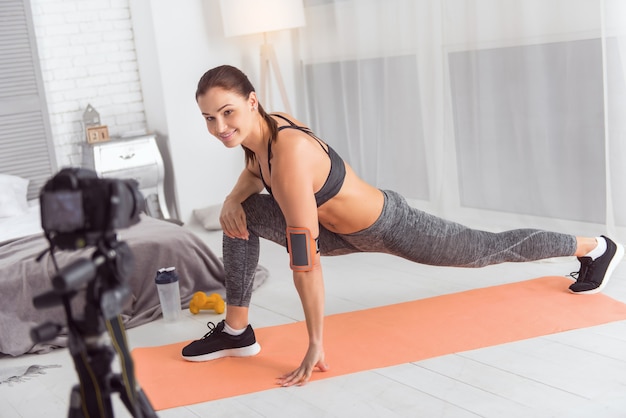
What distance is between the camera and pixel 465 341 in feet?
9.12

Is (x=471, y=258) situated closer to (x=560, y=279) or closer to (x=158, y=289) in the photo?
(x=560, y=279)

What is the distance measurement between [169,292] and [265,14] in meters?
2.37

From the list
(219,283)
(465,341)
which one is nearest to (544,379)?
(465,341)

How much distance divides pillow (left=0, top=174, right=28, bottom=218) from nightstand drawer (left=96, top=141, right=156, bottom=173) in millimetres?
495

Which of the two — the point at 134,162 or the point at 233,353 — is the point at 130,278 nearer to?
the point at 233,353

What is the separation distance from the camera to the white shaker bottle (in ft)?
10.8

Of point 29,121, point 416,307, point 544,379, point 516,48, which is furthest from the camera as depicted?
point 29,121

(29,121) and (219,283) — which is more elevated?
(29,121)

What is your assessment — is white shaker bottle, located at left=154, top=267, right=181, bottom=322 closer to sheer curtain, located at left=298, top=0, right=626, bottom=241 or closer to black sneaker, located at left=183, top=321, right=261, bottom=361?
black sneaker, located at left=183, top=321, right=261, bottom=361

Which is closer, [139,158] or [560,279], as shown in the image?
[560,279]

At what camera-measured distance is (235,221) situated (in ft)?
9.27

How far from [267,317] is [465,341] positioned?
873 mm

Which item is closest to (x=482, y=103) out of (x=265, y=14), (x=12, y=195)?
(x=265, y=14)

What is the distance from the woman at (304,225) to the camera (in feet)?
8.14
